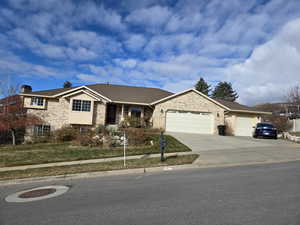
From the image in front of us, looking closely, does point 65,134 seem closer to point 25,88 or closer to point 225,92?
point 25,88

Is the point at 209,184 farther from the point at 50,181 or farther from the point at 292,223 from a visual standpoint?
the point at 50,181

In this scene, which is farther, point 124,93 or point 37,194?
point 124,93

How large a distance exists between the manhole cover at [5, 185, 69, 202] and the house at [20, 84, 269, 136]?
12861mm

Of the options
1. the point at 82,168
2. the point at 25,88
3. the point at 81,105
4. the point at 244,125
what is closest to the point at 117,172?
the point at 82,168

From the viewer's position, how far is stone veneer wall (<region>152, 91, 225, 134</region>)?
19422 millimetres

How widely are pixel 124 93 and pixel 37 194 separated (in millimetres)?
17541

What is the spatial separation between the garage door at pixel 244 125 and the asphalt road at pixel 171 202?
611 inches

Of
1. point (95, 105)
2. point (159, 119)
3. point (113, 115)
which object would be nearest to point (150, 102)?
point (159, 119)

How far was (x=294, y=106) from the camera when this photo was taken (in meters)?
33.4

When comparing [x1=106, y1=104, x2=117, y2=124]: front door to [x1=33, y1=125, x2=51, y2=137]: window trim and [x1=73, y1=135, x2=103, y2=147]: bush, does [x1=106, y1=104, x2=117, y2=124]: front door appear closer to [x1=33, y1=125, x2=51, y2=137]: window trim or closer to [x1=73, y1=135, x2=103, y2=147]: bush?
[x1=33, y1=125, x2=51, y2=137]: window trim

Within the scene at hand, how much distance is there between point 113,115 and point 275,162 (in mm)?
15830

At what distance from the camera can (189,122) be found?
778 inches

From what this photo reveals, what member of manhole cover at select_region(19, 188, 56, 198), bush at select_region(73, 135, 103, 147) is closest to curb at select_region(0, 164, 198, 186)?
manhole cover at select_region(19, 188, 56, 198)

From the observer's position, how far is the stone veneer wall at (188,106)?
1942 cm
